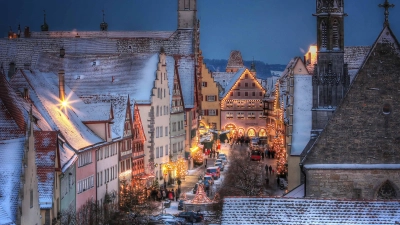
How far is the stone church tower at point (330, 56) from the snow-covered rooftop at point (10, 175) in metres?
17.2

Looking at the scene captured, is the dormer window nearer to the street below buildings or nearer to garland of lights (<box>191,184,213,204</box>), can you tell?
the street below buildings

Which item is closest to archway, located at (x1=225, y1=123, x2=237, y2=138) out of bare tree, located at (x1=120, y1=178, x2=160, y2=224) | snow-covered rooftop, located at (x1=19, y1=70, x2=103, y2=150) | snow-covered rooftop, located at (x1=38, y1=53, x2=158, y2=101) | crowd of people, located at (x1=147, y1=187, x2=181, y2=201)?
snow-covered rooftop, located at (x1=38, y1=53, x2=158, y2=101)

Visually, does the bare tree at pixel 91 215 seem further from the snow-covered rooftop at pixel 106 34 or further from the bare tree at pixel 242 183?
the snow-covered rooftop at pixel 106 34

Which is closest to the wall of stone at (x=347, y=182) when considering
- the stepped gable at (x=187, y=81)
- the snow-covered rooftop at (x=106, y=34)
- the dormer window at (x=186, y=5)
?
the stepped gable at (x=187, y=81)

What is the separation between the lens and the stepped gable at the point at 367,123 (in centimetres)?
4953

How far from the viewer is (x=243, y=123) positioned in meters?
168

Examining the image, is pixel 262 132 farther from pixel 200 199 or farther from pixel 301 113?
pixel 200 199

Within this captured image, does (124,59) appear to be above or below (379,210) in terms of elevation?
above

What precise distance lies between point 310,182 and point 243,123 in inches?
4617

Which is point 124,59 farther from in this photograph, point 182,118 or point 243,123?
point 243,123

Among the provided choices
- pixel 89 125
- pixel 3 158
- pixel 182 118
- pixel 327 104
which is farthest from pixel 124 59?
pixel 3 158

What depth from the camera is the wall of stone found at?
1982 inches

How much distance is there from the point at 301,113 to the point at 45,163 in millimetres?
22430

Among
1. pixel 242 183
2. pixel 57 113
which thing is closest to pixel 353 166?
pixel 242 183
